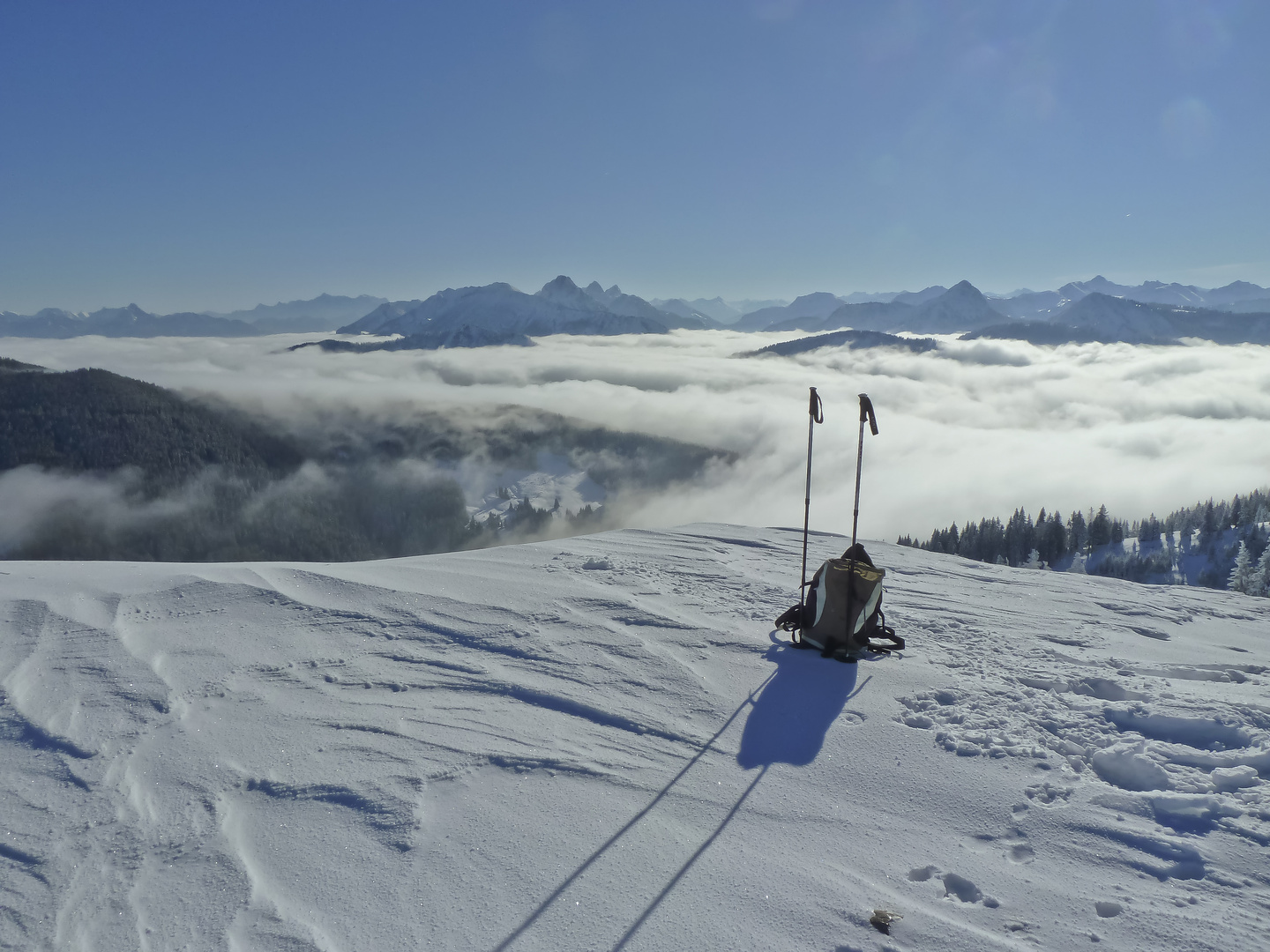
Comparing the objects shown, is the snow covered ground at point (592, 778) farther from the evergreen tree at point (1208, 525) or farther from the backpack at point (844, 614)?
the evergreen tree at point (1208, 525)

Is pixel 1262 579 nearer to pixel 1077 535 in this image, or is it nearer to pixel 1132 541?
pixel 1077 535

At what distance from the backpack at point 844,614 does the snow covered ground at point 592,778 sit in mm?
326

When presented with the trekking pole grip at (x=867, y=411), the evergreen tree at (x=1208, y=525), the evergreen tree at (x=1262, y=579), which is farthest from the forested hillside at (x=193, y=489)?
the evergreen tree at (x=1262, y=579)

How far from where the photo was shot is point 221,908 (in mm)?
3564

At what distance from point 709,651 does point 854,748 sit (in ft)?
7.13

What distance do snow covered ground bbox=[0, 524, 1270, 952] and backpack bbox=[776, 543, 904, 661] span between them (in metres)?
0.33

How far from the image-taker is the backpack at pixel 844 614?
24.1 feet

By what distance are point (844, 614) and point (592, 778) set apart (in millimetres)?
3666

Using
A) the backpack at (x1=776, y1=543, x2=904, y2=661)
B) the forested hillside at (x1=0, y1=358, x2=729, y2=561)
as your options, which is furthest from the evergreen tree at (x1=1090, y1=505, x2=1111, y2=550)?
the forested hillside at (x1=0, y1=358, x2=729, y2=561)

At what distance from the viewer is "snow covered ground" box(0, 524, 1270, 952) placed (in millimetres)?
3607

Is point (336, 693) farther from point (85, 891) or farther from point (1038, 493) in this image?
point (1038, 493)

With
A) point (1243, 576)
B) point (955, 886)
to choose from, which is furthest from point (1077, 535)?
point (955, 886)

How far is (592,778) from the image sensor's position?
490 cm

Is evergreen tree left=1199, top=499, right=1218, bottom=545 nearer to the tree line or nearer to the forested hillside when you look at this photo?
the tree line
